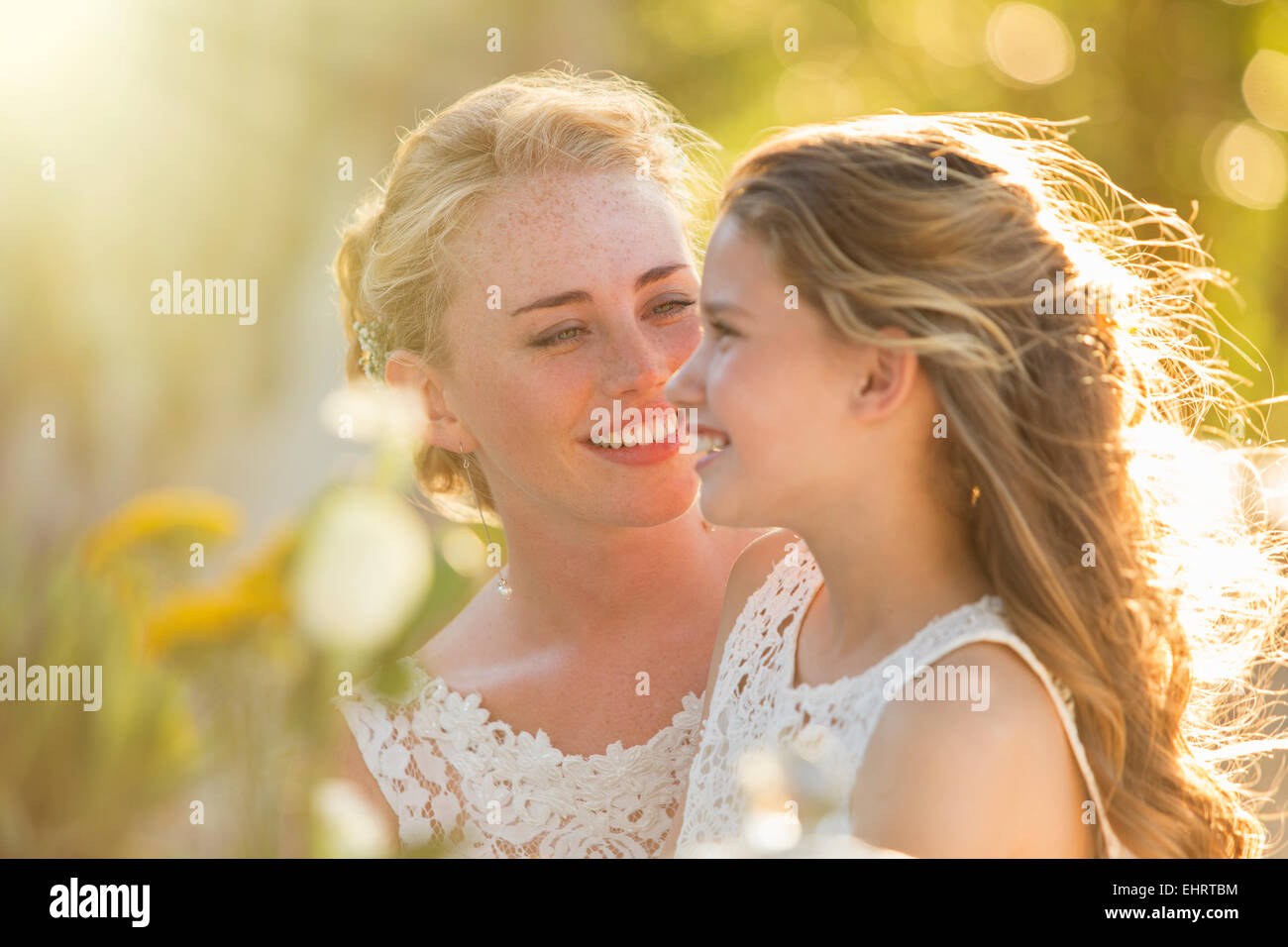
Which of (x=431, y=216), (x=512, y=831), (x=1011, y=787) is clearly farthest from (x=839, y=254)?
(x=512, y=831)

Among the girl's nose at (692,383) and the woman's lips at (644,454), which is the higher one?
the girl's nose at (692,383)

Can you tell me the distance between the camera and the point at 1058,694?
1.55 metres

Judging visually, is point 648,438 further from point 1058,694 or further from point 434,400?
point 1058,694

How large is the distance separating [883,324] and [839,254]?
0.11 metres

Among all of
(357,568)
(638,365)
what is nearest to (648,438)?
(638,365)

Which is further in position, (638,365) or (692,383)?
(638,365)

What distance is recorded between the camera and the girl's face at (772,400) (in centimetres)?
168

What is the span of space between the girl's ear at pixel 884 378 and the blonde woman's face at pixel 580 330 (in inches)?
25.8

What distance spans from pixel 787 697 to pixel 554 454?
77 cm

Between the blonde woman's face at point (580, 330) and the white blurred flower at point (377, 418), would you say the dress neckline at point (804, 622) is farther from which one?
the white blurred flower at point (377, 418)

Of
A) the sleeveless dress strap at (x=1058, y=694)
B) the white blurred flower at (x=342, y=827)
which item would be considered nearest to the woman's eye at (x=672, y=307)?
the sleeveless dress strap at (x=1058, y=694)

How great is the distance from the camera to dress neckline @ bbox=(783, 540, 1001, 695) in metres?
1.64

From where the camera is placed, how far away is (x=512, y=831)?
2539 mm
